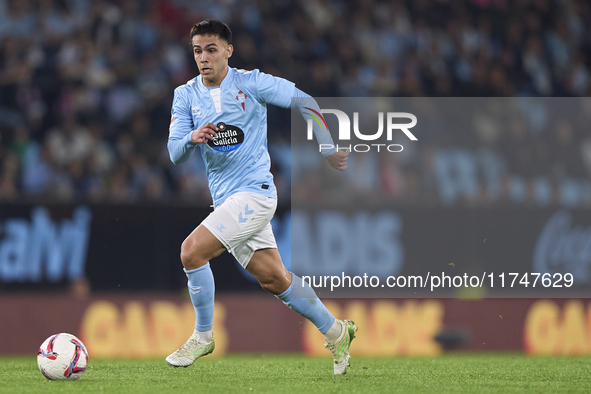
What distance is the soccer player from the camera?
17.5 feet

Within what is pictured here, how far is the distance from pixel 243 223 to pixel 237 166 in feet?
1.27

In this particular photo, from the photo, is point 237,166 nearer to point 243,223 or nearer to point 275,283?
point 243,223

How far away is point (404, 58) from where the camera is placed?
38.6 feet

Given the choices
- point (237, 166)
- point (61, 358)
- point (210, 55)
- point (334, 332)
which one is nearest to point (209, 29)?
point (210, 55)

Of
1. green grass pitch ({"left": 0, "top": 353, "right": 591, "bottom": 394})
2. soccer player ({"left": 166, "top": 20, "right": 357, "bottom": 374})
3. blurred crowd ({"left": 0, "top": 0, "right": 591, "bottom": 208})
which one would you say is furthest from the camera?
blurred crowd ({"left": 0, "top": 0, "right": 591, "bottom": 208})

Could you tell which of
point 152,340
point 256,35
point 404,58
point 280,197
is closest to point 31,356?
point 152,340

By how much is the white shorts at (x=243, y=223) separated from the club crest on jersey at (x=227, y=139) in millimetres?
307

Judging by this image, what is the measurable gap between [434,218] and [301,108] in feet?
10.4

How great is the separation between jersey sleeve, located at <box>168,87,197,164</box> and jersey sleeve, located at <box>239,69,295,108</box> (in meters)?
0.43

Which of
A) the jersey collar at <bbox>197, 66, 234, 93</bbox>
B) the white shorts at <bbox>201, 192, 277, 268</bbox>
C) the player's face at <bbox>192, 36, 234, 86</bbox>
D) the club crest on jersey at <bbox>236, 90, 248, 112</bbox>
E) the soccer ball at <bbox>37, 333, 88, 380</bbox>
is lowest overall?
the soccer ball at <bbox>37, 333, 88, 380</bbox>

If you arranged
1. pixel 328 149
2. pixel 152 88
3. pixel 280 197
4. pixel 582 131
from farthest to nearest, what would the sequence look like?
pixel 152 88 < pixel 582 131 < pixel 280 197 < pixel 328 149

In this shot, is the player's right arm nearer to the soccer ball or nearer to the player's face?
the player's face

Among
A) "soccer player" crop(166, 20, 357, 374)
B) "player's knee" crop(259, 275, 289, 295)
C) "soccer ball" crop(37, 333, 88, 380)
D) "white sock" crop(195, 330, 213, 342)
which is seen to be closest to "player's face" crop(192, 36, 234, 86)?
"soccer player" crop(166, 20, 357, 374)

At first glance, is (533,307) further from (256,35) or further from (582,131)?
(256,35)
